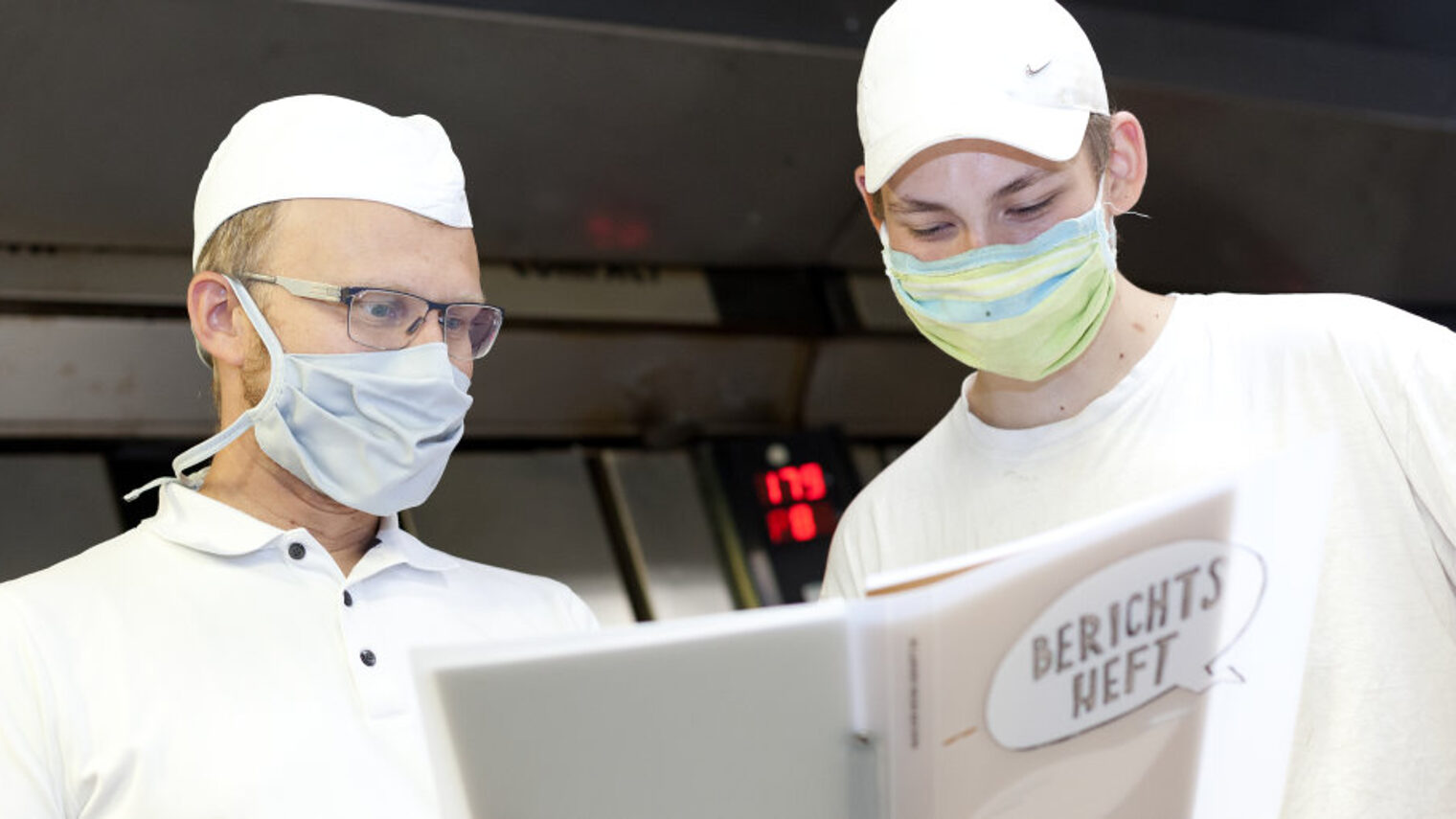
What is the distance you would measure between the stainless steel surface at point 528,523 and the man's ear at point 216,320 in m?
1.74

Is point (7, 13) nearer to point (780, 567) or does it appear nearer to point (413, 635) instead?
point (413, 635)

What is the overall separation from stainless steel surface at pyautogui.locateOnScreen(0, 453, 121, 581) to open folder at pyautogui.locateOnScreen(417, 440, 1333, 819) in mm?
2317

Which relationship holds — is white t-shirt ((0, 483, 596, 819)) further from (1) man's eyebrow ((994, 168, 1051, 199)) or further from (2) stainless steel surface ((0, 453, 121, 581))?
(2) stainless steel surface ((0, 453, 121, 581))

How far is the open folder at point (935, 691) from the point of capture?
1.11m

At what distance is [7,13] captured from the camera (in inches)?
97.0

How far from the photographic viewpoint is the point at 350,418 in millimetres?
1612

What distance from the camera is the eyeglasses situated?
1.63 metres

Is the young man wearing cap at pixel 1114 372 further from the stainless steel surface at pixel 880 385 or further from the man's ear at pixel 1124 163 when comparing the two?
the stainless steel surface at pixel 880 385

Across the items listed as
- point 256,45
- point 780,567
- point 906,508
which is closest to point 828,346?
point 780,567

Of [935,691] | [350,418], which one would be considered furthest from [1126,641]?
[350,418]

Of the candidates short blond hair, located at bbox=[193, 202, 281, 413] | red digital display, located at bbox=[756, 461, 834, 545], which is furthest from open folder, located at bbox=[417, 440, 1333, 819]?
red digital display, located at bbox=[756, 461, 834, 545]

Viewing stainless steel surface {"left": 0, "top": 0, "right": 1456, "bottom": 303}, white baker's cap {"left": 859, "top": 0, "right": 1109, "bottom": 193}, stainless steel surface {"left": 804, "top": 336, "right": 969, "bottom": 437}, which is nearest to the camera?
Answer: white baker's cap {"left": 859, "top": 0, "right": 1109, "bottom": 193}

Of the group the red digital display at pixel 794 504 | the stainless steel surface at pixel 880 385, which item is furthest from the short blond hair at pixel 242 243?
the stainless steel surface at pixel 880 385

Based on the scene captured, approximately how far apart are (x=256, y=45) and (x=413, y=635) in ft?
4.81
